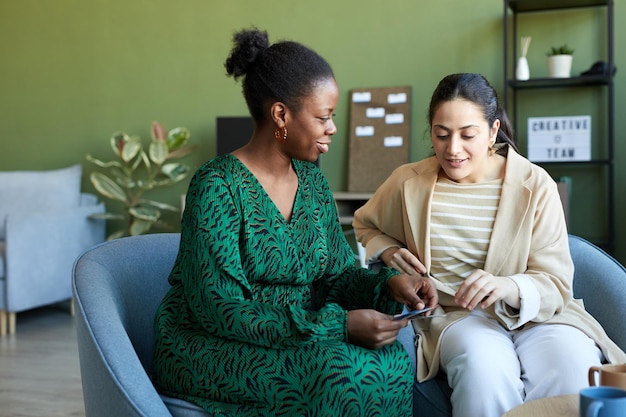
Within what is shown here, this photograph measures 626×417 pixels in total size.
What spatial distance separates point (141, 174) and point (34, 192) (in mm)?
923

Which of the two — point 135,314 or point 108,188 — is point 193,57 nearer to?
point 108,188

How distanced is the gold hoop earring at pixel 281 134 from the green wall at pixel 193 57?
3.28 metres

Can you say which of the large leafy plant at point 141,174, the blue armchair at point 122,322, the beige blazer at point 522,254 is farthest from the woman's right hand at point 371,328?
the large leafy plant at point 141,174

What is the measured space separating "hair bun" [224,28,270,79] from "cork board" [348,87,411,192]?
337 cm

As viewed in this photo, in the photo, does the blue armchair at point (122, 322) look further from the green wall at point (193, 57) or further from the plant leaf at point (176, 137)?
the plant leaf at point (176, 137)

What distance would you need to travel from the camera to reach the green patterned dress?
1.62m

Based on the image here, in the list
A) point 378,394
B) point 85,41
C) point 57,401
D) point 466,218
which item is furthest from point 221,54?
point 378,394

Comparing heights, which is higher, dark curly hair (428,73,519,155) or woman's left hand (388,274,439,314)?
dark curly hair (428,73,519,155)

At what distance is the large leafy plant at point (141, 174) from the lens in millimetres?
5590

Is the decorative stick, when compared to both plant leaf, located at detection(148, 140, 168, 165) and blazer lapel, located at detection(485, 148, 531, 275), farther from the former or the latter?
blazer lapel, located at detection(485, 148, 531, 275)

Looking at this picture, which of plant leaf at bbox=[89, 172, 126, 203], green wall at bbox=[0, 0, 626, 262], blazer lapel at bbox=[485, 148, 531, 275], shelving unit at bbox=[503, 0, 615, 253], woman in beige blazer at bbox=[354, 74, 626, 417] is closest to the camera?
woman in beige blazer at bbox=[354, 74, 626, 417]

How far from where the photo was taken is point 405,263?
200 cm

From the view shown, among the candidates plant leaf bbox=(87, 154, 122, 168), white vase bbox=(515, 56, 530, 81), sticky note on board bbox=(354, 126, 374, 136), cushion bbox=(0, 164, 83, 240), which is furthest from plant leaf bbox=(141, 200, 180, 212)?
white vase bbox=(515, 56, 530, 81)

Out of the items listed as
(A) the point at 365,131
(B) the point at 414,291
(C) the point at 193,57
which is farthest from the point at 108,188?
(B) the point at 414,291
